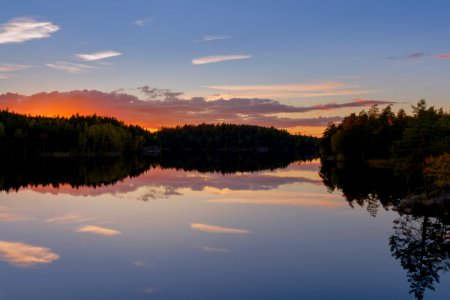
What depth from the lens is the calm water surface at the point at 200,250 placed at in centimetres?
2641

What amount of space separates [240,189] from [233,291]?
53132 mm

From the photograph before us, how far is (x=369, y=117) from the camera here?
151625 mm

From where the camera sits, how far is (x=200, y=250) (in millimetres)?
34594

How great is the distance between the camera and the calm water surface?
2641 cm

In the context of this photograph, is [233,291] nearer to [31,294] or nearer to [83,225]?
[31,294]

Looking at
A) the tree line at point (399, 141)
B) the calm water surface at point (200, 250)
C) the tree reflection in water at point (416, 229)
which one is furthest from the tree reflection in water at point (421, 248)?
the tree line at point (399, 141)

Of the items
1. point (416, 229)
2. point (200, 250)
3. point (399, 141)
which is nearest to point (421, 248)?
point (416, 229)

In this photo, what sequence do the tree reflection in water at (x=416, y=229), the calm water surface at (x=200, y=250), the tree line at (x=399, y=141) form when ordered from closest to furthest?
the calm water surface at (x=200, y=250) → the tree reflection in water at (x=416, y=229) → the tree line at (x=399, y=141)

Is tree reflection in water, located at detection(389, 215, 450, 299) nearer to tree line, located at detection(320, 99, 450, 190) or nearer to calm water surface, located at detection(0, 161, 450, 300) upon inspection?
calm water surface, located at detection(0, 161, 450, 300)

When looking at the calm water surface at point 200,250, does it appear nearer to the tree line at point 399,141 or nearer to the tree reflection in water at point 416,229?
the tree reflection in water at point 416,229

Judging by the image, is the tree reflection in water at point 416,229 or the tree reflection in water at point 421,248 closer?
the tree reflection in water at point 421,248

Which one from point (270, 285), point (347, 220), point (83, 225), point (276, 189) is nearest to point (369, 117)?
point (276, 189)

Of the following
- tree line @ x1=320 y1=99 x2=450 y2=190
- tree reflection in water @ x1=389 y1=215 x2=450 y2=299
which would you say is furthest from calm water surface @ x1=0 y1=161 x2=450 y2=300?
tree line @ x1=320 y1=99 x2=450 y2=190

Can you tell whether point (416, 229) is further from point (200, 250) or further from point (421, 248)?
point (200, 250)
